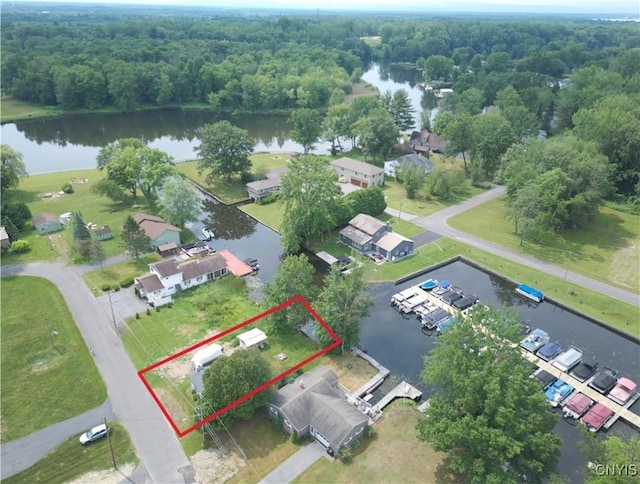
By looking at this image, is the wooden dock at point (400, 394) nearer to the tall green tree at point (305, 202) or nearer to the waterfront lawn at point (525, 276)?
the waterfront lawn at point (525, 276)

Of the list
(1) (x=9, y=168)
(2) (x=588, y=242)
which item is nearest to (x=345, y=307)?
(2) (x=588, y=242)

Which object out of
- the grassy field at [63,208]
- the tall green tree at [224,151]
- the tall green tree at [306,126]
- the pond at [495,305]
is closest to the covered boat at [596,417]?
the pond at [495,305]

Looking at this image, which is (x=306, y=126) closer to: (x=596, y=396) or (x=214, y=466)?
(x=596, y=396)

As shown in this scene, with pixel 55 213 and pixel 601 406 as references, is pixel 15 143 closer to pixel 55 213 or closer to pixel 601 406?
pixel 55 213

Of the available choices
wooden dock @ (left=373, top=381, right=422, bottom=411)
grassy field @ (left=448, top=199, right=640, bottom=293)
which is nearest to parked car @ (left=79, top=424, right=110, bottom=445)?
wooden dock @ (left=373, top=381, right=422, bottom=411)

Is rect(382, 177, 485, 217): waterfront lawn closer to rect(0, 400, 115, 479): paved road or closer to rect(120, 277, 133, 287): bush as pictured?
rect(120, 277, 133, 287): bush

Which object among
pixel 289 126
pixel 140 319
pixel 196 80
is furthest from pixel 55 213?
pixel 196 80
